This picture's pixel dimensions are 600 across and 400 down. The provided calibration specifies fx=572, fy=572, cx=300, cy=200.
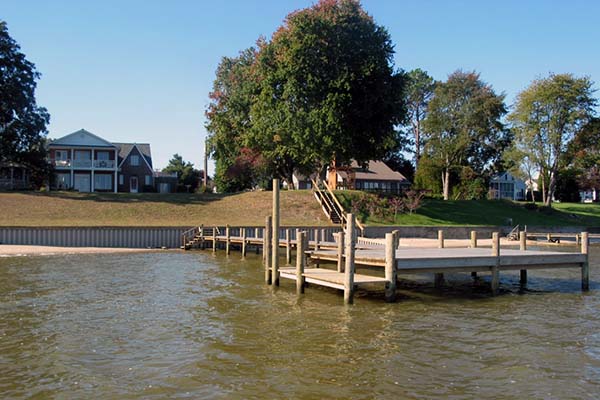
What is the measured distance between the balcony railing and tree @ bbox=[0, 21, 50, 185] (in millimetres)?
6327

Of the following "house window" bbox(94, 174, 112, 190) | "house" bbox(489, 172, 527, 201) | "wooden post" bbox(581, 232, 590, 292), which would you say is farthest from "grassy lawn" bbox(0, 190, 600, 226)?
"house" bbox(489, 172, 527, 201)

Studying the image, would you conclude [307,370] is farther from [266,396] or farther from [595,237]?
[595,237]

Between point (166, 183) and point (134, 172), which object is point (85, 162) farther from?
point (166, 183)

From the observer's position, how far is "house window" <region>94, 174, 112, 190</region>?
2537 inches

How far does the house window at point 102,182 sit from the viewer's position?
64438mm

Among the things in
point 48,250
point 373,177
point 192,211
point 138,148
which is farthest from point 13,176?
point 373,177

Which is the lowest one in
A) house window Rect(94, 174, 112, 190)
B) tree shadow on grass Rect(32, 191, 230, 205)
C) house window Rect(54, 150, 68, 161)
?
tree shadow on grass Rect(32, 191, 230, 205)

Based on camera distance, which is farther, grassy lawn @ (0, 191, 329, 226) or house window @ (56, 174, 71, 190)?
house window @ (56, 174, 71, 190)

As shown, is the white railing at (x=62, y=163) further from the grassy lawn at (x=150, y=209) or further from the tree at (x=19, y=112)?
the grassy lawn at (x=150, y=209)

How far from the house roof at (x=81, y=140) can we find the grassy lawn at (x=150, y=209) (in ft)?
46.8

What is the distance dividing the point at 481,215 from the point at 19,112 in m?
44.9

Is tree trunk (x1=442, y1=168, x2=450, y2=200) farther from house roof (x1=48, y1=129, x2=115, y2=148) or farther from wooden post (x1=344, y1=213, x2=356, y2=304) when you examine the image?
wooden post (x1=344, y1=213, x2=356, y2=304)

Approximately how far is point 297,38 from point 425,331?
3733cm

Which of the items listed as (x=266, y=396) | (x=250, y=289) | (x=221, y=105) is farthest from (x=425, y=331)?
(x=221, y=105)
